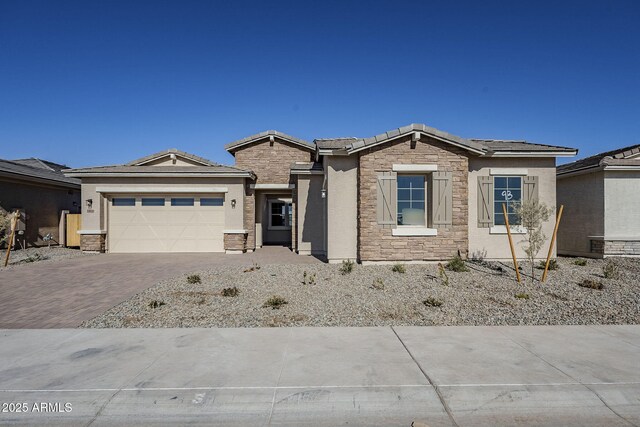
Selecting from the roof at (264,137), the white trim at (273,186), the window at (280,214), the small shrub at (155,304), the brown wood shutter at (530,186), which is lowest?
the small shrub at (155,304)

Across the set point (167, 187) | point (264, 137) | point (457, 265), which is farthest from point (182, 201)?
point (457, 265)

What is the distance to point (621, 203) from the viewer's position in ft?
42.1

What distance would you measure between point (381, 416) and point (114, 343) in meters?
3.96

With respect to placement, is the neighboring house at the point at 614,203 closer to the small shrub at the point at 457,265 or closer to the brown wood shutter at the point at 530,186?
the brown wood shutter at the point at 530,186

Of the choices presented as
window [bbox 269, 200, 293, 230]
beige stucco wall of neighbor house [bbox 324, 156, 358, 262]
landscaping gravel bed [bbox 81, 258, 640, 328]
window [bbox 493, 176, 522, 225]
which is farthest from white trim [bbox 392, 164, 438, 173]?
window [bbox 269, 200, 293, 230]

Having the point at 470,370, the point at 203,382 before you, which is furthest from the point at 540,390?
the point at 203,382

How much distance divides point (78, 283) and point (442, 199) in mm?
10691

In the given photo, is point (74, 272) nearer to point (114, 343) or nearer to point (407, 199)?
point (114, 343)

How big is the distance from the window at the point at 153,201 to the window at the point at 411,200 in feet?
35.0

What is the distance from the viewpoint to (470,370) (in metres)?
4.20

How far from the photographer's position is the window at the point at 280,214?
2144cm

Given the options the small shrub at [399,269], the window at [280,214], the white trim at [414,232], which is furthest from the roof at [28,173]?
the small shrub at [399,269]

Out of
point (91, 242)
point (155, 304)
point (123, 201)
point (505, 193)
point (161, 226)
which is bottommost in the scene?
point (155, 304)

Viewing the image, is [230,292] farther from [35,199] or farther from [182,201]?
[35,199]
